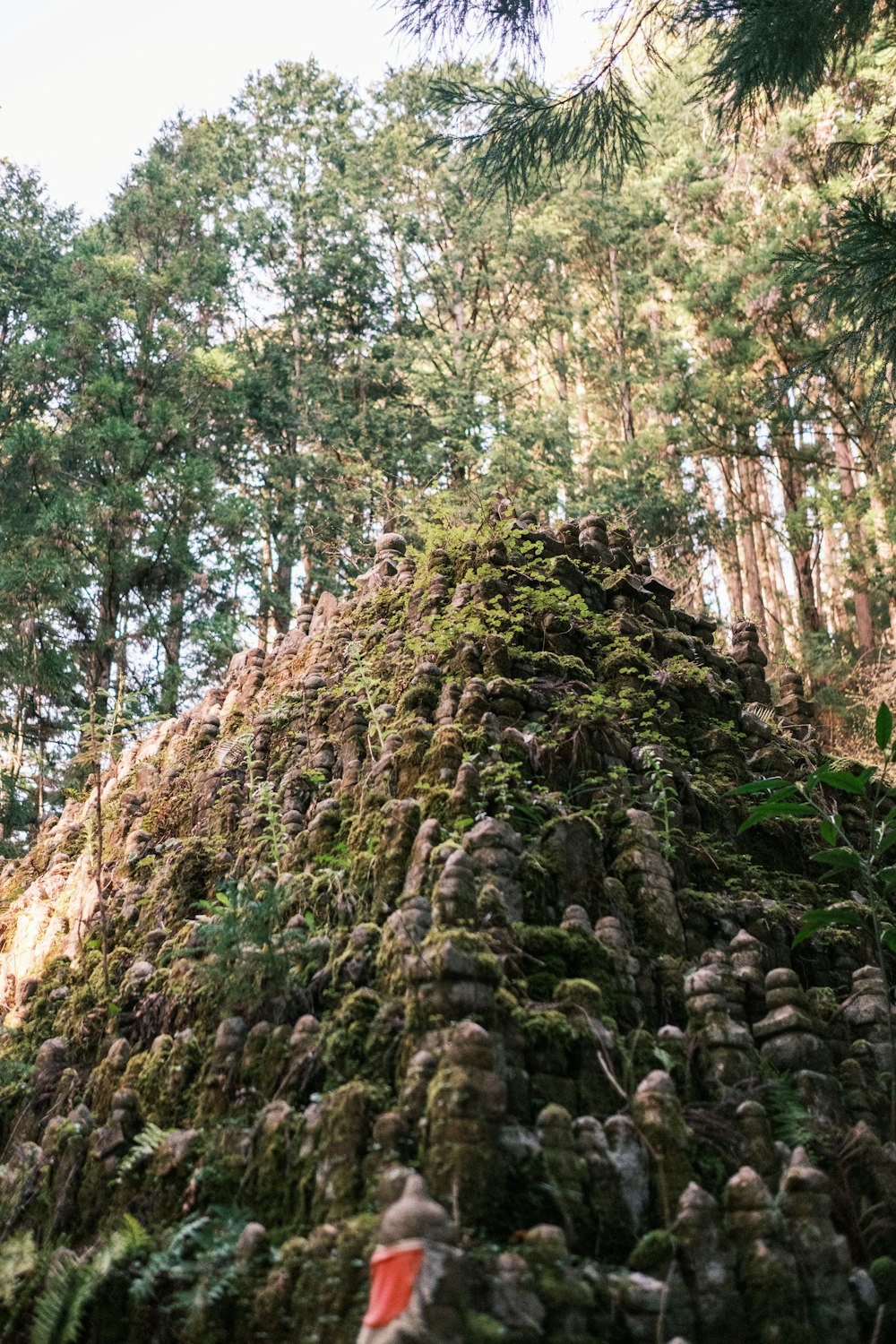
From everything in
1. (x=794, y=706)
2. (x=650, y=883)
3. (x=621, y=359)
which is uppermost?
(x=621, y=359)

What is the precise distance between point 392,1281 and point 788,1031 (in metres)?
1.72

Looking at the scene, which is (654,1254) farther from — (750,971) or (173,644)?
(173,644)

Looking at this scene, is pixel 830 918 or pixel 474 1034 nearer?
pixel 474 1034

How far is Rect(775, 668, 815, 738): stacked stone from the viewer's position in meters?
6.43

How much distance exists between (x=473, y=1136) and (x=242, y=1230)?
735 mm

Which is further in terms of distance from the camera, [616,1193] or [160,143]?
[160,143]

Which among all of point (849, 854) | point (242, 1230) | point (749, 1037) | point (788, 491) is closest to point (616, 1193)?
point (749, 1037)

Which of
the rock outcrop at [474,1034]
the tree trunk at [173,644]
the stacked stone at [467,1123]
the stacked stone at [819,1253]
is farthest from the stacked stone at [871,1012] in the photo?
the tree trunk at [173,644]

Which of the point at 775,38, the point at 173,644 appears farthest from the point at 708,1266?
the point at 173,644

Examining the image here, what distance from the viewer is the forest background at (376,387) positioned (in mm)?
14469

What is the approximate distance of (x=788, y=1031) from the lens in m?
3.61

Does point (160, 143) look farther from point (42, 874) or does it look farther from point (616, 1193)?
point (616, 1193)

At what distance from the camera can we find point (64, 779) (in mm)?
14070

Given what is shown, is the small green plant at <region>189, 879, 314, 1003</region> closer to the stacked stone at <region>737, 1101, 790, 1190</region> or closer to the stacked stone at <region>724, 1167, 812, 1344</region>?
the stacked stone at <region>737, 1101, 790, 1190</region>
